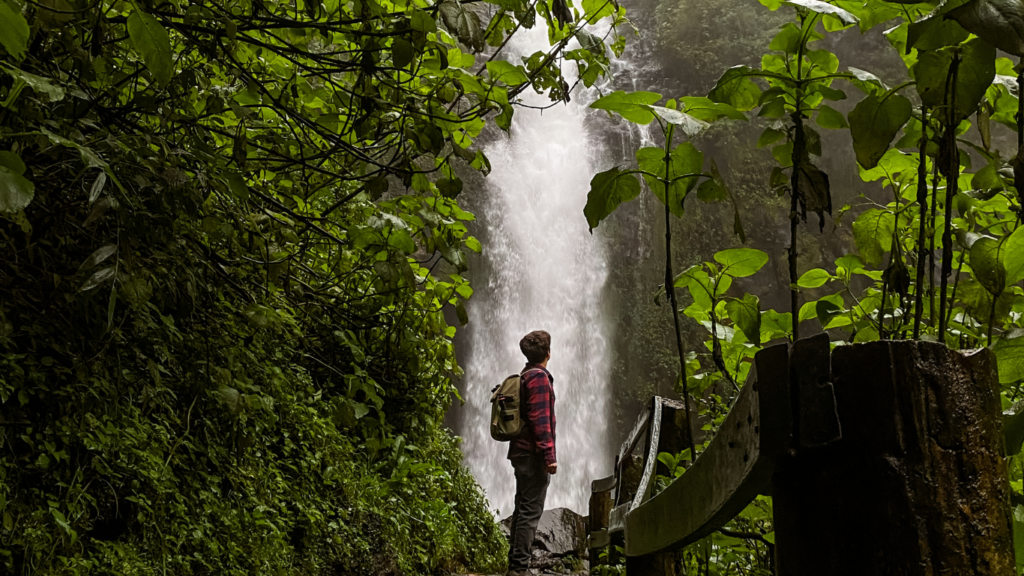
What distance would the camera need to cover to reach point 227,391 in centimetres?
212

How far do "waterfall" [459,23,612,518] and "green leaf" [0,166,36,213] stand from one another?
39.5ft

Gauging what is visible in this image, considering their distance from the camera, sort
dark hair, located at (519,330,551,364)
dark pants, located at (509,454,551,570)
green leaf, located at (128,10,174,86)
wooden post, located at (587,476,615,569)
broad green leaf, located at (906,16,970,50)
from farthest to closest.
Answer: dark hair, located at (519,330,551,364), dark pants, located at (509,454,551,570), wooden post, located at (587,476,615,569), green leaf, located at (128,10,174,86), broad green leaf, located at (906,16,970,50)

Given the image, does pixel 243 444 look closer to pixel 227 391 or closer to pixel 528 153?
pixel 227 391

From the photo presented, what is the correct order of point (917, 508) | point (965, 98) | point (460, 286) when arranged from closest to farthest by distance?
point (917, 508), point (965, 98), point (460, 286)

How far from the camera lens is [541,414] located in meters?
4.76

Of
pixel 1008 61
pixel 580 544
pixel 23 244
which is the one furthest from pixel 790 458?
pixel 580 544

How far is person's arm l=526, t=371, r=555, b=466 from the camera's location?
4.73 metres

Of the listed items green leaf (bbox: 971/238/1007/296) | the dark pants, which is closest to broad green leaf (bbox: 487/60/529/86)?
A: green leaf (bbox: 971/238/1007/296)

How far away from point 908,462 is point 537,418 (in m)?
4.15

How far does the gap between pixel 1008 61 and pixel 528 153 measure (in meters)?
14.5

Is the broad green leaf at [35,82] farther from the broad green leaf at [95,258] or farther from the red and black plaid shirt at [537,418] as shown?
the red and black plaid shirt at [537,418]

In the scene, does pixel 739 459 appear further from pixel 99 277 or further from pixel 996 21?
pixel 99 277

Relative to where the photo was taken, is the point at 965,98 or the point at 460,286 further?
the point at 460,286

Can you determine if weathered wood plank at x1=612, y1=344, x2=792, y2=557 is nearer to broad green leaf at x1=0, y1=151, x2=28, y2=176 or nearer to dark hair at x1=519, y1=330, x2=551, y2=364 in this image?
broad green leaf at x1=0, y1=151, x2=28, y2=176
